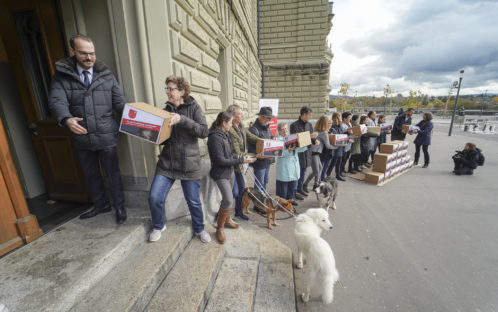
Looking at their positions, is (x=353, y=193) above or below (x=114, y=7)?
below

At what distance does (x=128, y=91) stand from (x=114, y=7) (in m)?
1.01

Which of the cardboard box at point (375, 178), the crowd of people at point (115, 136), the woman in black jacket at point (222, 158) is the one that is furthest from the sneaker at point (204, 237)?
the cardboard box at point (375, 178)

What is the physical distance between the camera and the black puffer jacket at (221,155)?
2.74 metres

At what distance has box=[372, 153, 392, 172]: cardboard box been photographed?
5777 mm

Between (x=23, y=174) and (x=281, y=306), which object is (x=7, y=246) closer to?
(x=23, y=174)

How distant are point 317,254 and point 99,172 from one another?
2.86 metres

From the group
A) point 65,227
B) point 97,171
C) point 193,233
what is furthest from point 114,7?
point 193,233

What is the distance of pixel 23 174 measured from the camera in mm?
3145

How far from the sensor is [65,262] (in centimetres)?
188

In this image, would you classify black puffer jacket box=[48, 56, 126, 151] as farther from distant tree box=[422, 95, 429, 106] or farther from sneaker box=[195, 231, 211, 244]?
distant tree box=[422, 95, 429, 106]

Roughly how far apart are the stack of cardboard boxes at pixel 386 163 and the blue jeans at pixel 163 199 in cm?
521

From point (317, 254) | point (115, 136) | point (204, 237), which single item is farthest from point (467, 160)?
point (115, 136)

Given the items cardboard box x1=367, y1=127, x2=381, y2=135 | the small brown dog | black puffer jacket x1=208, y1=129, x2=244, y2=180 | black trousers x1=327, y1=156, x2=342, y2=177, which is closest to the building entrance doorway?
black puffer jacket x1=208, y1=129, x2=244, y2=180

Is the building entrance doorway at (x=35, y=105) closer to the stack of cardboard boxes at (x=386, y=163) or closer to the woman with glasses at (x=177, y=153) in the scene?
the woman with glasses at (x=177, y=153)
